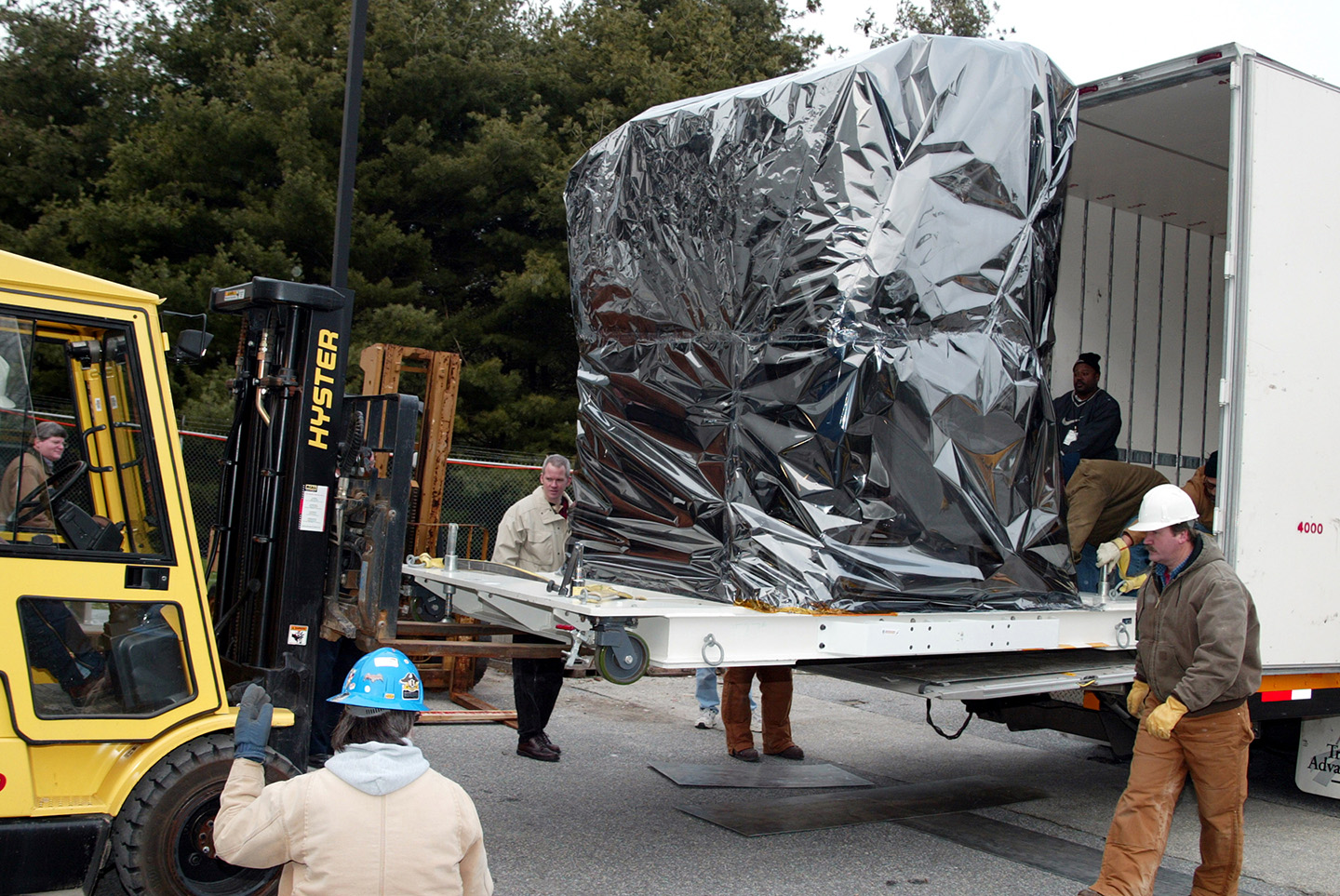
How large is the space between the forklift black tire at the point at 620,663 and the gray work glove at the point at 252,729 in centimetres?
141

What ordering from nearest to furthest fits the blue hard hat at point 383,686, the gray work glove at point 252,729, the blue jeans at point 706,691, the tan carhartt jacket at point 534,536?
the blue hard hat at point 383,686 → the gray work glove at point 252,729 → the tan carhartt jacket at point 534,536 → the blue jeans at point 706,691

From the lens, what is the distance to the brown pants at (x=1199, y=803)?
4191 mm

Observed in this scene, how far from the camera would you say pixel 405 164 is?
54.0ft

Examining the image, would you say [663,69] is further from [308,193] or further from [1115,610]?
[1115,610]


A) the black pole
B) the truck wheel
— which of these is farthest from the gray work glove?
the black pole

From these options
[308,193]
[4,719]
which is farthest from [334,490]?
[308,193]

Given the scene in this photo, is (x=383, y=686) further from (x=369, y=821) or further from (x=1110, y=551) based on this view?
(x=1110, y=551)

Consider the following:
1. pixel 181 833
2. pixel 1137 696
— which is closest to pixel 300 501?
pixel 181 833

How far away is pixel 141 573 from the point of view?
368cm

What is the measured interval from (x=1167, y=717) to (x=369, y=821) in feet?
10.4

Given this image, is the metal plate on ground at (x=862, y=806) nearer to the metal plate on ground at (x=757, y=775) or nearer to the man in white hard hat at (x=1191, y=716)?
the metal plate on ground at (x=757, y=775)

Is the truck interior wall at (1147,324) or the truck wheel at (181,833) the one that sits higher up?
the truck interior wall at (1147,324)

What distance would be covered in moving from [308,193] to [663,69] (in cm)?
607

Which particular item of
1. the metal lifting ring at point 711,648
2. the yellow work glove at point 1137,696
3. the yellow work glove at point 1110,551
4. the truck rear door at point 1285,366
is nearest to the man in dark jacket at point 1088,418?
the truck rear door at point 1285,366
